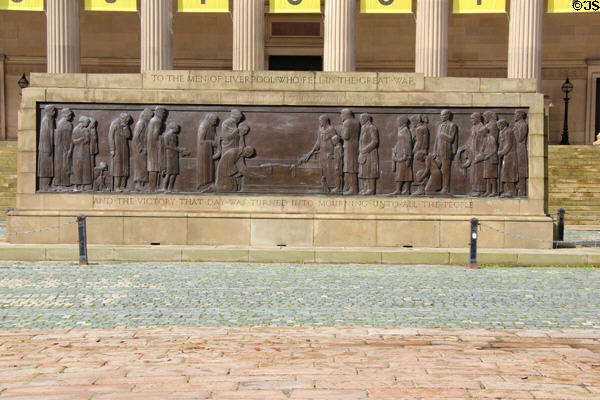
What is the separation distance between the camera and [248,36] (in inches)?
1170

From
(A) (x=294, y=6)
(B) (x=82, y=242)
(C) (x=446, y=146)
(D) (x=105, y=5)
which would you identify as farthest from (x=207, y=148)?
(D) (x=105, y=5)

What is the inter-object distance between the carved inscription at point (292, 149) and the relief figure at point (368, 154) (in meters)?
0.02

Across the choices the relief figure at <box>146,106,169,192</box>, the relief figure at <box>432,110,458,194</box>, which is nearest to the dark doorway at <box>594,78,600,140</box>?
the relief figure at <box>432,110,458,194</box>

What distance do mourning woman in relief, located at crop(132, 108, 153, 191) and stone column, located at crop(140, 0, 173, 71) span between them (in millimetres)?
15004

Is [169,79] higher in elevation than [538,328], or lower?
higher

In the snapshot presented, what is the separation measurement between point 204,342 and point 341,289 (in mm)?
4082

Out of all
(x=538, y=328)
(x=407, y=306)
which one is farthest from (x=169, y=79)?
(x=538, y=328)

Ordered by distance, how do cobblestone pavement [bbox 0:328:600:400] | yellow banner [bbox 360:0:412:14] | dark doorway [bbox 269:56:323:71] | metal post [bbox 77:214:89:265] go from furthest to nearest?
1. dark doorway [bbox 269:56:323:71]
2. yellow banner [bbox 360:0:412:14]
3. metal post [bbox 77:214:89:265]
4. cobblestone pavement [bbox 0:328:600:400]

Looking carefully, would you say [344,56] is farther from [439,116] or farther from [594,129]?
[594,129]

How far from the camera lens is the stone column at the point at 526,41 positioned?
101 feet

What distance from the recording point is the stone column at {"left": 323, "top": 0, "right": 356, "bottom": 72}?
29.2 metres

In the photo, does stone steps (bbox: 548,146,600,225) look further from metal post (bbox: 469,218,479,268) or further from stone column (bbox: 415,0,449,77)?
metal post (bbox: 469,218,479,268)

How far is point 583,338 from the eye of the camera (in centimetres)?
770

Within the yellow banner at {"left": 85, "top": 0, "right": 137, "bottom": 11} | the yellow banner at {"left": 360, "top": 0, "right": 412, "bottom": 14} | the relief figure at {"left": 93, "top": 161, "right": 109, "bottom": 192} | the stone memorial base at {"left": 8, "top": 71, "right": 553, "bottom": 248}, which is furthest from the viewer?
the yellow banner at {"left": 85, "top": 0, "right": 137, "bottom": 11}
